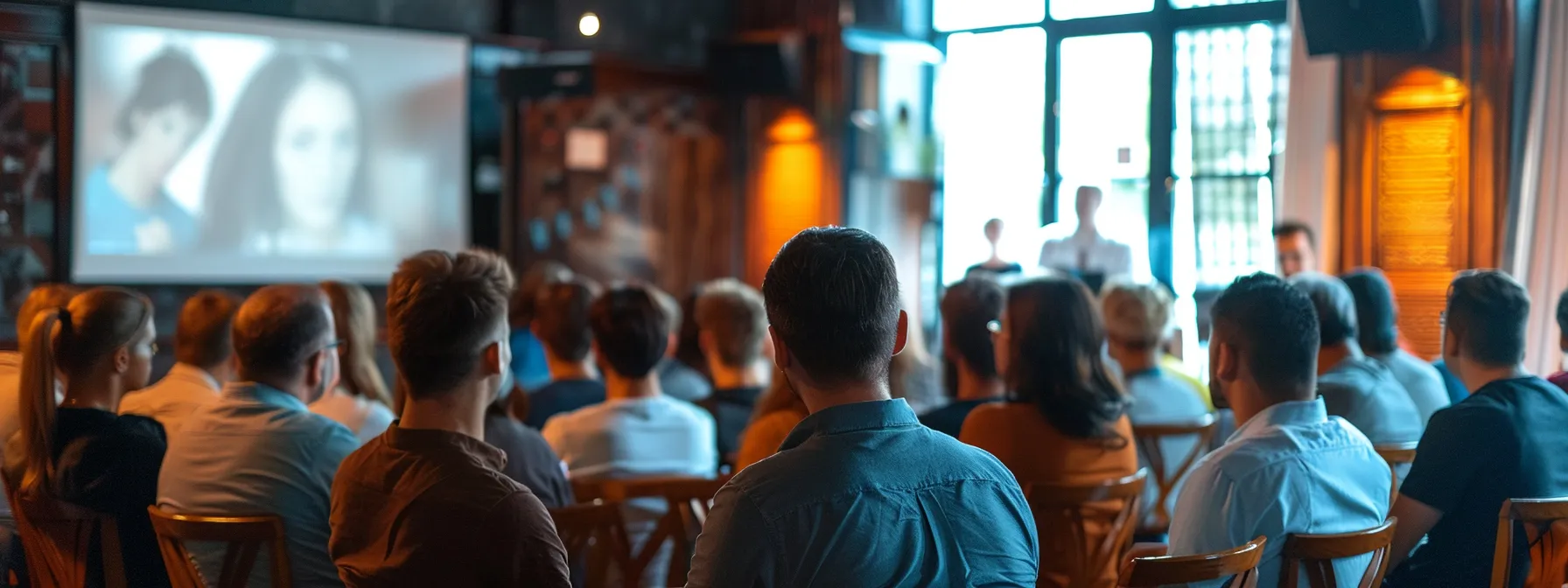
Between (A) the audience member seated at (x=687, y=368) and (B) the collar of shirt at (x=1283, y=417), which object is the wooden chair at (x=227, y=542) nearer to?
(B) the collar of shirt at (x=1283, y=417)

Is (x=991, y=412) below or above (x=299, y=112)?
below

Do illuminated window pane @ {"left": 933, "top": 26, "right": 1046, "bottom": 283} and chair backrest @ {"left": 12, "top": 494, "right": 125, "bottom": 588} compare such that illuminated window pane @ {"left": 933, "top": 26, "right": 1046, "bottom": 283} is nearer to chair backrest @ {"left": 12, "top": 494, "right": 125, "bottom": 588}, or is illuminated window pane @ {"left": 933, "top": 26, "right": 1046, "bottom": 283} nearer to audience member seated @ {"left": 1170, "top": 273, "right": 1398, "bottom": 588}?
audience member seated @ {"left": 1170, "top": 273, "right": 1398, "bottom": 588}

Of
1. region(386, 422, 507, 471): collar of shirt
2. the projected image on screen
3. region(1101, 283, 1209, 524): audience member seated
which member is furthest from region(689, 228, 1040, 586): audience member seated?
the projected image on screen

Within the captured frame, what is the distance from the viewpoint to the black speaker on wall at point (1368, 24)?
716 centimetres

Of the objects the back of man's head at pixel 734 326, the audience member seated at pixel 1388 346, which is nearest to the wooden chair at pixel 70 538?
the back of man's head at pixel 734 326

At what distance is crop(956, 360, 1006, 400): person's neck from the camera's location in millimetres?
3521

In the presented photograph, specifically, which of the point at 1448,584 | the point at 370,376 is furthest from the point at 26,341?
the point at 1448,584

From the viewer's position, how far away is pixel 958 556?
171 centimetres

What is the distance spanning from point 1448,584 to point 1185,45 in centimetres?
657

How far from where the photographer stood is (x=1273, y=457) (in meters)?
2.44

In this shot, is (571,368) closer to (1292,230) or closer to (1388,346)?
(1388,346)

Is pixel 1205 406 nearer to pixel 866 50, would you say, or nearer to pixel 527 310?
pixel 527 310

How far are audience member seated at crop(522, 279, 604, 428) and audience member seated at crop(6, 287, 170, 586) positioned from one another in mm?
1358

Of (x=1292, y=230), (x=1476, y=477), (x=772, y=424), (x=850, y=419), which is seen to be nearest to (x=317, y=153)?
(x=1292, y=230)
